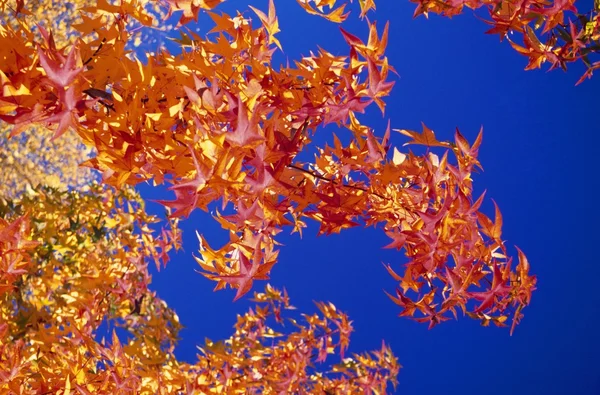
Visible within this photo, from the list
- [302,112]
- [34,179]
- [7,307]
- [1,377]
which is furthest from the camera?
[34,179]


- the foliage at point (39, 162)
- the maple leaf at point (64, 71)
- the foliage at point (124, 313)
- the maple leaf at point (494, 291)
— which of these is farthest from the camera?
the foliage at point (39, 162)

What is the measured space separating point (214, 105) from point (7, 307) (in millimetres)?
1674

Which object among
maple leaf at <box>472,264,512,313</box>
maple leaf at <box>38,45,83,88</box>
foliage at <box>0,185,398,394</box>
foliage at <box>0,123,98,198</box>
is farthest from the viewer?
foliage at <box>0,123,98,198</box>

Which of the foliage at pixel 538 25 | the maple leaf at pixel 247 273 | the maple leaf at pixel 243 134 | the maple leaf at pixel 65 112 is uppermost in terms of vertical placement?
the foliage at pixel 538 25

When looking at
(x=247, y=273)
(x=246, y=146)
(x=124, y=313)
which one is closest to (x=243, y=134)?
(x=246, y=146)

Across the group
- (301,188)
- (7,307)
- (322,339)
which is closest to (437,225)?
(301,188)

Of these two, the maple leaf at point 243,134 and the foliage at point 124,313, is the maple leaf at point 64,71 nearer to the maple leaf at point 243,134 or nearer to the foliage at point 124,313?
the maple leaf at point 243,134

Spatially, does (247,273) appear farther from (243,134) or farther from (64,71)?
(64,71)

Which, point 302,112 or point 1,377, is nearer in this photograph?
point 302,112

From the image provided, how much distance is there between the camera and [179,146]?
592 mm

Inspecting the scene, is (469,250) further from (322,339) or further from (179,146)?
(322,339)

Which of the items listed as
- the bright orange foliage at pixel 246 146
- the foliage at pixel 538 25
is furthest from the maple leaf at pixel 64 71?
the foliage at pixel 538 25

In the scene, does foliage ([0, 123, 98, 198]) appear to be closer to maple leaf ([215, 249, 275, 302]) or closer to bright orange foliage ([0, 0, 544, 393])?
bright orange foliage ([0, 0, 544, 393])

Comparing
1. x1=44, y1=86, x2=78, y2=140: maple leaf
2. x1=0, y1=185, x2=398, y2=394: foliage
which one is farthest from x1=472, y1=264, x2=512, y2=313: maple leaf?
x1=0, y1=185, x2=398, y2=394: foliage
